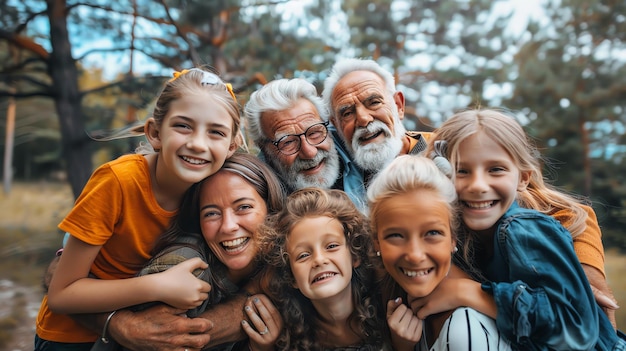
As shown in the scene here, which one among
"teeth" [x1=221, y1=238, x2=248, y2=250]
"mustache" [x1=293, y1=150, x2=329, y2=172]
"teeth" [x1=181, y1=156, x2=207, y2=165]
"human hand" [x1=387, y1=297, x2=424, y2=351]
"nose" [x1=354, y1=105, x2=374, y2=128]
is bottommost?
"human hand" [x1=387, y1=297, x2=424, y2=351]

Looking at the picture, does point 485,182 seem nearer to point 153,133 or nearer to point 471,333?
point 471,333

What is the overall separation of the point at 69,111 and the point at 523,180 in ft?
20.7

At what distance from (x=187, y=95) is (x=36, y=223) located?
10256mm

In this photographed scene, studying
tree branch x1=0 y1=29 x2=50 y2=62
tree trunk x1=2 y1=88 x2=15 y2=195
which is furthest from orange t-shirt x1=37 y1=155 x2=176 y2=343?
tree trunk x1=2 y1=88 x2=15 y2=195

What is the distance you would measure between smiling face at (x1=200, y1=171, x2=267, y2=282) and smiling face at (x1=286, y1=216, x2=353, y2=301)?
229mm

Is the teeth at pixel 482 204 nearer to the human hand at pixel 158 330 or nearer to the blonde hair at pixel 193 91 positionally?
the blonde hair at pixel 193 91

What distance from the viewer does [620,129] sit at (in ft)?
31.8

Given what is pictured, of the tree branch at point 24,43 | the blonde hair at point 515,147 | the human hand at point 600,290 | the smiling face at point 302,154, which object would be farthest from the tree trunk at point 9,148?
the human hand at point 600,290

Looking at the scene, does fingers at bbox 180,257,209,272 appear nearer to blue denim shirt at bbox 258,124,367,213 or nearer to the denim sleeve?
blue denim shirt at bbox 258,124,367,213

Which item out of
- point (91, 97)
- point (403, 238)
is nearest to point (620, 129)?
point (403, 238)

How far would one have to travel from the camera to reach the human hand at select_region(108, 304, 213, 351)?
6.51 ft

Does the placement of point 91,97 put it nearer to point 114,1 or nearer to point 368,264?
point 114,1

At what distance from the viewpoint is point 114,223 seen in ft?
6.81

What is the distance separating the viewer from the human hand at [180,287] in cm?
196
